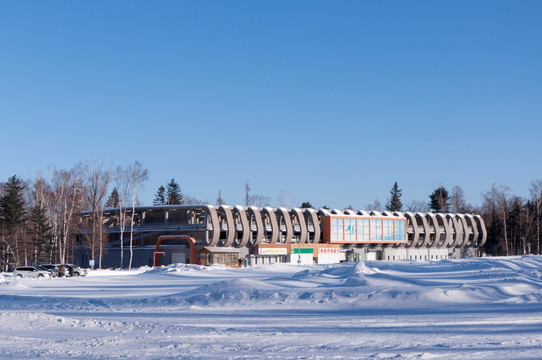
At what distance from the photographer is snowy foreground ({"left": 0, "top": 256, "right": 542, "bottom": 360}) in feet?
37.8

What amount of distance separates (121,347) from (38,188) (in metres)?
64.9

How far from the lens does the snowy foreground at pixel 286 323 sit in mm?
11516

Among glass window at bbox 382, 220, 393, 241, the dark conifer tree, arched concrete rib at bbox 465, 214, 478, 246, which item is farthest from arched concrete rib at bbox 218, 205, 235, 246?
arched concrete rib at bbox 465, 214, 478, 246

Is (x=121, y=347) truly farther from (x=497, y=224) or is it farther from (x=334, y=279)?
(x=497, y=224)

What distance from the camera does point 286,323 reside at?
16141mm

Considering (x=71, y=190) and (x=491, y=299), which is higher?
(x=71, y=190)

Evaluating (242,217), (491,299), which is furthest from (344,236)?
(491,299)

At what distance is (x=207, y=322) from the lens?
1653cm

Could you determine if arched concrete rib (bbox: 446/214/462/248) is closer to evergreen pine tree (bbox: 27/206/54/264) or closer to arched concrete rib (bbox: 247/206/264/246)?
arched concrete rib (bbox: 247/206/264/246)

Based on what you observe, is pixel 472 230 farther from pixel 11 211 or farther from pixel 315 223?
pixel 11 211

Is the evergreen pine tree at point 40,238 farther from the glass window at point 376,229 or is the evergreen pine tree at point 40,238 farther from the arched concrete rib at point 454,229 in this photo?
the arched concrete rib at point 454,229

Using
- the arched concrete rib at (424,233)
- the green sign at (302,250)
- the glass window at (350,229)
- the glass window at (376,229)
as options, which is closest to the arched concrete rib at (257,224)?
the green sign at (302,250)

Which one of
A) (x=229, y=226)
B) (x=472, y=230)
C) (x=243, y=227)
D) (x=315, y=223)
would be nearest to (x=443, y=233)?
(x=472, y=230)

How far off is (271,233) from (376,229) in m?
18.2
